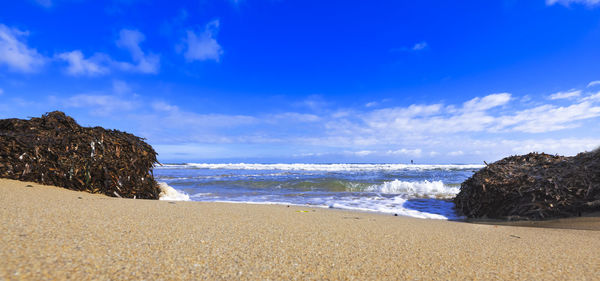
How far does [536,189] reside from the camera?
5203 millimetres

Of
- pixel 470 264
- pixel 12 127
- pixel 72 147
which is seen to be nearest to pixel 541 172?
pixel 470 264

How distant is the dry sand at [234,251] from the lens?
1.35 meters

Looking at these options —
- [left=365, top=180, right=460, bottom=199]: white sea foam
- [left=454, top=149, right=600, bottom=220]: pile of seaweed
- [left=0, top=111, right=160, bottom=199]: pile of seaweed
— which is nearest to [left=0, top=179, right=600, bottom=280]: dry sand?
[left=0, top=111, right=160, bottom=199]: pile of seaweed

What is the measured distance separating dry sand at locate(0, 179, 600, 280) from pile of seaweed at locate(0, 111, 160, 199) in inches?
67.9

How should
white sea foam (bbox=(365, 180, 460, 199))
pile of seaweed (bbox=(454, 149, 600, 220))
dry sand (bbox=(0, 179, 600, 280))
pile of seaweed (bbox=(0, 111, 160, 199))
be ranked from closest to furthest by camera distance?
dry sand (bbox=(0, 179, 600, 280)) < pile of seaweed (bbox=(0, 111, 160, 199)) < pile of seaweed (bbox=(454, 149, 600, 220)) < white sea foam (bbox=(365, 180, 460, 199))

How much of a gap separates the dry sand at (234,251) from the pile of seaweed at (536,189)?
2706 millimetres

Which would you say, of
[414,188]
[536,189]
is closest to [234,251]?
[536,189]

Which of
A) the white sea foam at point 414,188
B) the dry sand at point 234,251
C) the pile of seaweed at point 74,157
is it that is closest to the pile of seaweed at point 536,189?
the dry sand at point 234,251

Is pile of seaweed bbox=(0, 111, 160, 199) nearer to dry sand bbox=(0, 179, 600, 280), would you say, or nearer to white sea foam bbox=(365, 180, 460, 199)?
dry sand bbox=(0, 179, 600, 280)

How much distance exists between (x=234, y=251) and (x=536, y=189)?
19.4 feet

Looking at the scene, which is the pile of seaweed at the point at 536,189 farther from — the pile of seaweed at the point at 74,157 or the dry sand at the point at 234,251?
the pile of seaweed at the point at 74,157

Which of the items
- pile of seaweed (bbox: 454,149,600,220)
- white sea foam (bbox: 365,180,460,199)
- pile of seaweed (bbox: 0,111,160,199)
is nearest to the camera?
pile of seaweed (bbox: 0,111,160,199)

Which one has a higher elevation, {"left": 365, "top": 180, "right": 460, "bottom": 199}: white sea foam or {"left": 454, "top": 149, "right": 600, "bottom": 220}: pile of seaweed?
{"left": 454, "top": 149, "right": 600, "bottom": 220}: pile of seaweed

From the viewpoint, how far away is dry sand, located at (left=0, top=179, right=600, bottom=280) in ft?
4.42
